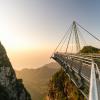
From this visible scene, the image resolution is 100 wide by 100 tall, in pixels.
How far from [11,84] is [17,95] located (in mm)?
6597

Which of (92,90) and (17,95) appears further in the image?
(17,95)

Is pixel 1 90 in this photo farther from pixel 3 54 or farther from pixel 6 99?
pixel 3 54

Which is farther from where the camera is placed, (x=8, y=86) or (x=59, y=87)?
(x=8, y=86)

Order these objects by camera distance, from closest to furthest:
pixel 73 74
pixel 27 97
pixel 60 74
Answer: pixel 73 74 < pixel 60 74 < pixel 27 97

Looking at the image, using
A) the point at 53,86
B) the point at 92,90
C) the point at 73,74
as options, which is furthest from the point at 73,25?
the point at 92,90

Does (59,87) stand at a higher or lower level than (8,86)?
higher

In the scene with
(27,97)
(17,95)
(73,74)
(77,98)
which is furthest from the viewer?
(27,97)

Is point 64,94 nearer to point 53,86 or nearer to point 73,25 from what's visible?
point 53,86

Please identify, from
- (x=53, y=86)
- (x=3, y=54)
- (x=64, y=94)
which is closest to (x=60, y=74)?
(x=53, y=86)

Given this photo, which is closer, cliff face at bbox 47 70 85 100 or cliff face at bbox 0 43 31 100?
cliff face at bbox 47 70 85 100

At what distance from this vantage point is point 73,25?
55.9m

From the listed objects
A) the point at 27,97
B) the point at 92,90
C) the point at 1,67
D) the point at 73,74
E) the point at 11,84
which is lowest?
the point at 27,97

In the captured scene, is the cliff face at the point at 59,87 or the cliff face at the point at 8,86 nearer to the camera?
the cliff face at the point at 59,87

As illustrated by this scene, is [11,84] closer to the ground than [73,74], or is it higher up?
closer to the ground
